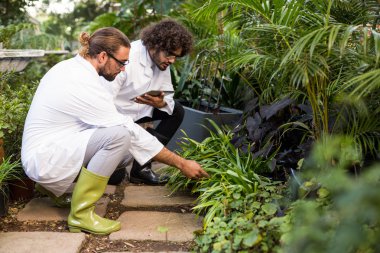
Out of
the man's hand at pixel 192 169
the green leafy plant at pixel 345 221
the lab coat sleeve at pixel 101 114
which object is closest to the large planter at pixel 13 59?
the lab coat sleeve at pixel 101 114

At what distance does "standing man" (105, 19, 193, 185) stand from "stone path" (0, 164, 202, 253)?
0.34 m

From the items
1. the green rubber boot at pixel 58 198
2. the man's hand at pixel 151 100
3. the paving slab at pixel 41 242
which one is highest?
the man's hand at pixel 151 100

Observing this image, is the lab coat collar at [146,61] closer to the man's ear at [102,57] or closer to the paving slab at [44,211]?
the man's ear at [102,57]

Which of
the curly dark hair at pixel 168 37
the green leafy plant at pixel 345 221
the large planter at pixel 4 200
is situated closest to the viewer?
the green leafy plant at pixel 345 221

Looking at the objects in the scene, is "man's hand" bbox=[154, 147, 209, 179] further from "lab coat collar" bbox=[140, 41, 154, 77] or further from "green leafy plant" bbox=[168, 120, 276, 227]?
"lab coat collar" bbox=[140, 41, 154, 77]

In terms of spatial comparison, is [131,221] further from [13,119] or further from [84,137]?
[13,119]

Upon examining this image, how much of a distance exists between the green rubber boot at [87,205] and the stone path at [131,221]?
0.05 meters

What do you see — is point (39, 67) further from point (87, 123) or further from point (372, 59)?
point (372, 59)

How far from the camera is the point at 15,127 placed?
322 cm

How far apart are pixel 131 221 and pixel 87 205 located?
1.00ft

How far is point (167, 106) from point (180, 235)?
1314 millimetres

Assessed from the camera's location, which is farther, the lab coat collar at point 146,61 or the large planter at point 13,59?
the large planter at point 13,59

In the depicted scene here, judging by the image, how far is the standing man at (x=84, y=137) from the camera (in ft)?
9.30

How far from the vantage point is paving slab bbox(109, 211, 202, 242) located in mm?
2783
